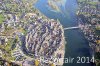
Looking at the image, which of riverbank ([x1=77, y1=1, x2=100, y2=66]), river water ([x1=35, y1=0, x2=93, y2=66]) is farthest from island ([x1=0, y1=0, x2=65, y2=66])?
riverbank ([x1=77, y1=1, x2=100, y2=66])

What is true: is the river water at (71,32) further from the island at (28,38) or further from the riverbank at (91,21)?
the island at (28,38)

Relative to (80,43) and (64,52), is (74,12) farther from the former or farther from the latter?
(64,52)

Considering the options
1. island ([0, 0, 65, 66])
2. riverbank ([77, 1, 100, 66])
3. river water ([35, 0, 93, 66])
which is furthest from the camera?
riverbank ([77, 1, 100, 66])

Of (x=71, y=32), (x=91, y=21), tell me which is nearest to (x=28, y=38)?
(x=71, y=32)

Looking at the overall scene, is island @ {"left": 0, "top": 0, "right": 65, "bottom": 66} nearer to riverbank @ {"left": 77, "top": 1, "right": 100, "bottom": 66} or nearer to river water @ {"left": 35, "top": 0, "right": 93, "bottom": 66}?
river water @ {"left": 35, "top": 0, "right": 93, "bottom": 66}

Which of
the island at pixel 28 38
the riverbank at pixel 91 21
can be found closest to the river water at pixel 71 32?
the riverbank at pixel 91 21

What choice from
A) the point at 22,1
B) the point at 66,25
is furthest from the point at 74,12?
the point at 22,1

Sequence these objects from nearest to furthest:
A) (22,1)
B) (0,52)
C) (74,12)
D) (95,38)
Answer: (0,52), (95,38), (74,12), (22,1)

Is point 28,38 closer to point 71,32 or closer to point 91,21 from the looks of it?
point 71,32
